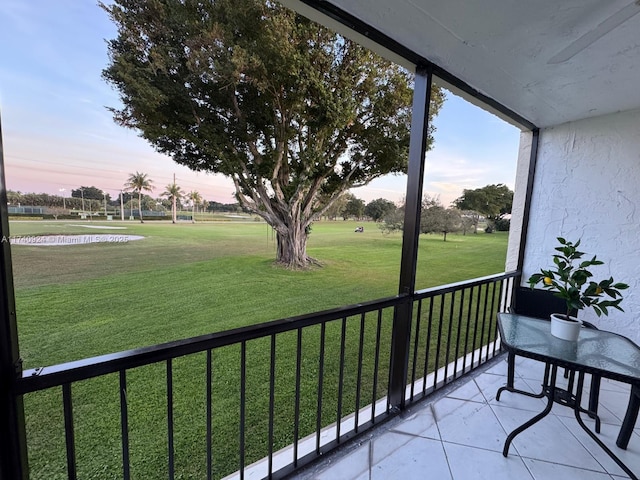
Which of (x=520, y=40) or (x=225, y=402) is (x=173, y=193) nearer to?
(x=225, y=402)

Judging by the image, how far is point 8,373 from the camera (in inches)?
25.3

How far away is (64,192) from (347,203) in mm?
7279

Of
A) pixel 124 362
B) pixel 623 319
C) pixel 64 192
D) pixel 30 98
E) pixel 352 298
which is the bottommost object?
pixel 352 298

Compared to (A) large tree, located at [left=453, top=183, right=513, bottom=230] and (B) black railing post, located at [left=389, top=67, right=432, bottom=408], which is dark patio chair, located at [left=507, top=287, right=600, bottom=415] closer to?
(B) black railing post, located at [left=389, top=67, right=432, bottom=408]

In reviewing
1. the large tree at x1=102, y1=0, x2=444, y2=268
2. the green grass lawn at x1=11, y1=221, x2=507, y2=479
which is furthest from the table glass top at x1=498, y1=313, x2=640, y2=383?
the large tree at x1=102, y1=0, x2=444, y2=268

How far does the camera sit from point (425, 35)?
4.13 feet

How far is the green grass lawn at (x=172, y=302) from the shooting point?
199 centimetres

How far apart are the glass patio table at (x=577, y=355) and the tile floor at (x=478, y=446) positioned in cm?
9

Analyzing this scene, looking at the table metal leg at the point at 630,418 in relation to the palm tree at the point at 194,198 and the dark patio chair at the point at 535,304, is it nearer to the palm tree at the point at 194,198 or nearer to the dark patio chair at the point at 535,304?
the dark patio chair at the point at 535,304

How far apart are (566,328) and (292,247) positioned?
767 cm

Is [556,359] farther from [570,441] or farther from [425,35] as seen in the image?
[425,35]

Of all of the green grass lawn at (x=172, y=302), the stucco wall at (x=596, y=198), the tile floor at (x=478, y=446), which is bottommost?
the green grass lawn at (x=172, y=302)

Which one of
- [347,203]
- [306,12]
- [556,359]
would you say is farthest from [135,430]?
[347,203]

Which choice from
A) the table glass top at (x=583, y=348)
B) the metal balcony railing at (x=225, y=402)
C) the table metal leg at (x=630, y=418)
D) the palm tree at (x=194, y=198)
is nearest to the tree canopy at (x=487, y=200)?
the metal balcony railing at (x=225, y=402)
